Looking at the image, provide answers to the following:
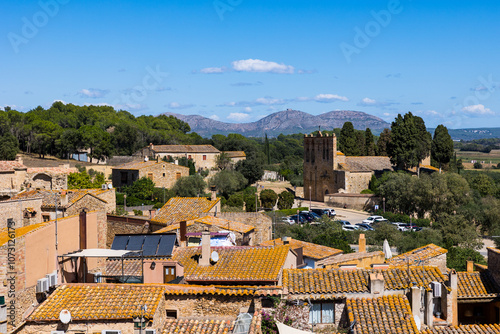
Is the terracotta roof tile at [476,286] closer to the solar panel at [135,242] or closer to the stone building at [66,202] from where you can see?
the solar panel at [135,242]

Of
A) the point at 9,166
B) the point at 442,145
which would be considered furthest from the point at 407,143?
the point at 9,166

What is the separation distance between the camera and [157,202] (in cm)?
4941

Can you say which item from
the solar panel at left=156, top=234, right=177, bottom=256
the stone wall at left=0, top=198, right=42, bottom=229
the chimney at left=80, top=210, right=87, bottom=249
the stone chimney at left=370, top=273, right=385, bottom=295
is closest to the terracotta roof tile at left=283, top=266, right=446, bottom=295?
the stone chimney at left=370, top=273, right=385, bottom=295

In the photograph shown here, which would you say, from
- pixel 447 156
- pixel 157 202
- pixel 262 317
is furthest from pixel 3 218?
pixel 447 156

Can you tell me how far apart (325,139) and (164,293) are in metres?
50.8

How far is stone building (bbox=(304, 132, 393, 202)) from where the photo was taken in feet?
193

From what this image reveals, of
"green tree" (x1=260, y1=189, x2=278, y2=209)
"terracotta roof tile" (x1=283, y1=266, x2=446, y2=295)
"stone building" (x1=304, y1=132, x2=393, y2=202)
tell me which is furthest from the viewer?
"stone building" (x1=304, y1=132, x2=393, y2=202)

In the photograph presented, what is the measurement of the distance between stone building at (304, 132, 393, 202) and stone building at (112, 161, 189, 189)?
1389cm

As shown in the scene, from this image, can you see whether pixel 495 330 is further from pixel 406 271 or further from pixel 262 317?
pixel 262 317

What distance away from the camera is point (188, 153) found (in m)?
77.1

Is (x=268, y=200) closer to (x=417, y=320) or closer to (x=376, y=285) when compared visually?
(x=376, y=285)

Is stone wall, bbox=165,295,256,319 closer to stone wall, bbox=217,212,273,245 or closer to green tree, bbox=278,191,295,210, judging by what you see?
stone wall, bbox=217,212,273,245

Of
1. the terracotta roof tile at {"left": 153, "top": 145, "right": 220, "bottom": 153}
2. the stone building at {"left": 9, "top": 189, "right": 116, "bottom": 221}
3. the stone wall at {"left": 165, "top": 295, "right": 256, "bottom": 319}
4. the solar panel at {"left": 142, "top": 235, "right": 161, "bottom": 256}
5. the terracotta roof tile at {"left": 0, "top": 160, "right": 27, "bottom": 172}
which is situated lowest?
the stone wall at {"left": 165, "top": 295, "right": 256, "bottom": 319}

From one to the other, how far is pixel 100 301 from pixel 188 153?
6566cm
